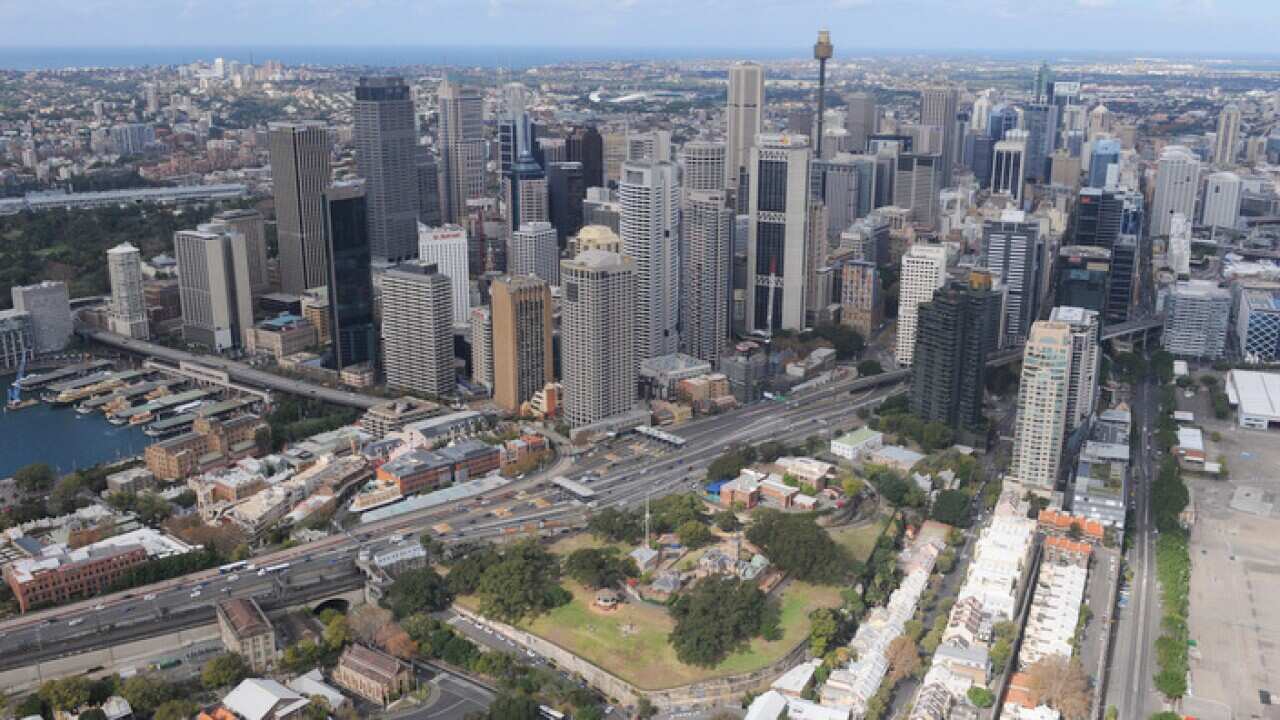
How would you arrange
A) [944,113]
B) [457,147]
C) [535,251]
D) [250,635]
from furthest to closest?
1. [944,113]
2. [457,147]
3. [535,251]
4. [250,635]

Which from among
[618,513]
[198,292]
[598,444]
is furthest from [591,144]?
[618,513]

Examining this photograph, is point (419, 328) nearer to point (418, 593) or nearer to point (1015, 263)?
point (418, 593)

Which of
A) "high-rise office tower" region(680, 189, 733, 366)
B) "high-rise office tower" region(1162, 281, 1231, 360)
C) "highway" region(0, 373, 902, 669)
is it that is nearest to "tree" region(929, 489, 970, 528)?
"highway" region(0, 373, 902, 669)

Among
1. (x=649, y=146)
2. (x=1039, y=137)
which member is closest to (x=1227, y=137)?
(x=1039, y=137)

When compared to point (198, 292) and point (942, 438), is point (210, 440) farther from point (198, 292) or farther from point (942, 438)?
point (942, 438)

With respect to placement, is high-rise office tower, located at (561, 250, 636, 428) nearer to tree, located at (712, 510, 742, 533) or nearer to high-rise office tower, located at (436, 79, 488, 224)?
tree, located at (712, 510, 742, 533)
